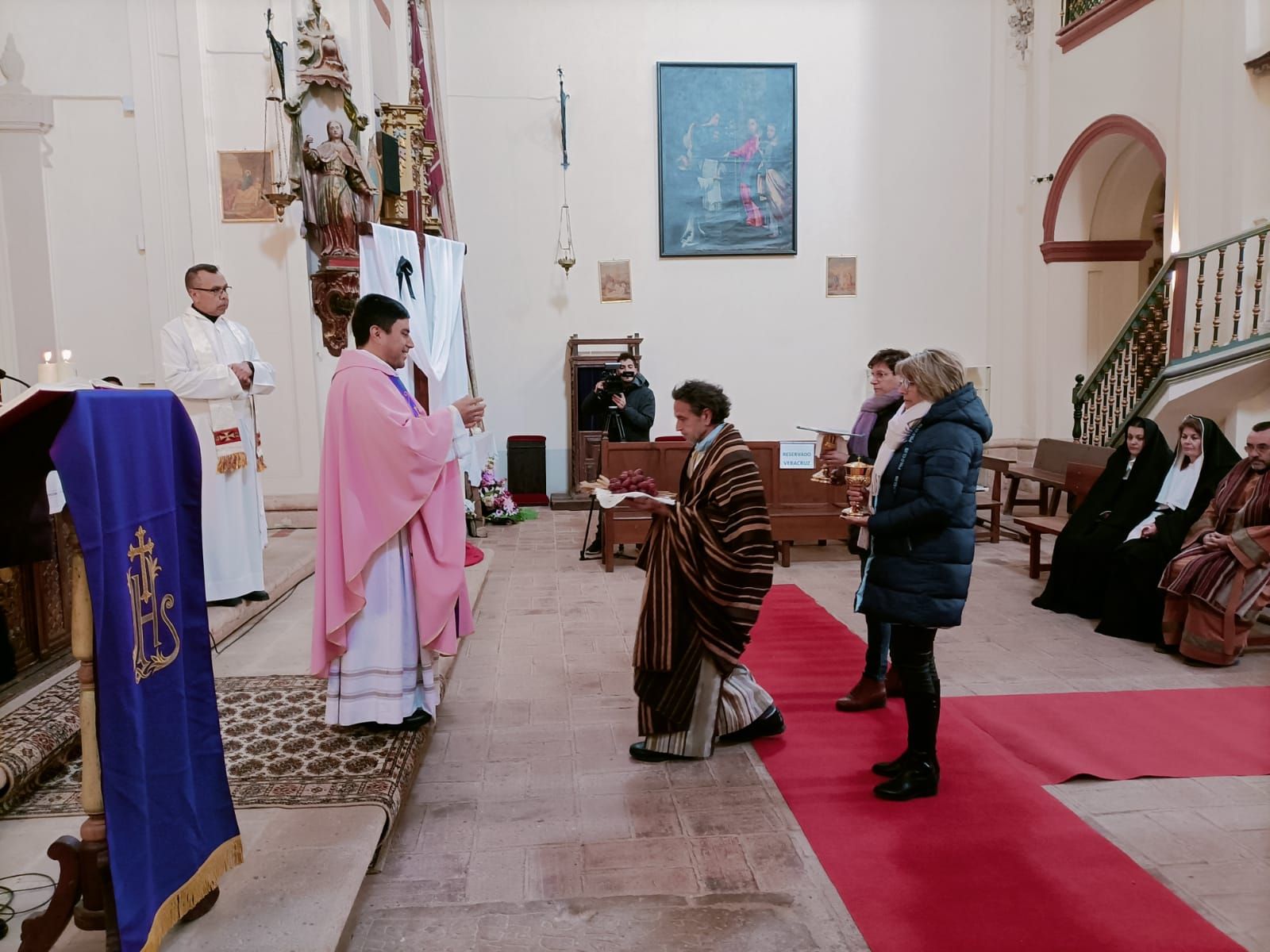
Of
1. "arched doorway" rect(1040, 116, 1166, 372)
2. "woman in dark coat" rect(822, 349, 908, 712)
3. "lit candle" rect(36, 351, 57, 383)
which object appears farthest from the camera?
"arched doorway" rect(1040, 116, 1166, 372)

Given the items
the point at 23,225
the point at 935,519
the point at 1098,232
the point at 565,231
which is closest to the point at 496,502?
the point at 565,231

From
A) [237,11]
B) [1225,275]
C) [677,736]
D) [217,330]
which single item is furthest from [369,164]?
[1225,275]

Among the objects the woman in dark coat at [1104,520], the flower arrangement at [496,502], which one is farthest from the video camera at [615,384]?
the woman in dark coat at [1104,520]

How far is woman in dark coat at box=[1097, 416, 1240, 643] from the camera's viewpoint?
526 cm

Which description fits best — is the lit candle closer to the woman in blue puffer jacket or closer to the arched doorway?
the woman in blue puffer jacket

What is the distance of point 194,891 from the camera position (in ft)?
6.89

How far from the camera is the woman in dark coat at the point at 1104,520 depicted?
573cm

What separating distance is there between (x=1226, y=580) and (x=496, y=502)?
6761 mm

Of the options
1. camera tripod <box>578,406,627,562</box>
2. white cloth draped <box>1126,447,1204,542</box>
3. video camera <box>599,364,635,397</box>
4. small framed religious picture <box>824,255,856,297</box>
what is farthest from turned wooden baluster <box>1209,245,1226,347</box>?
camera tripod <box>578,406,627,562</box>

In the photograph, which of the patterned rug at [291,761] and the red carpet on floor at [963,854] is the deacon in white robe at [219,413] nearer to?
the patterned rug at [291,761]

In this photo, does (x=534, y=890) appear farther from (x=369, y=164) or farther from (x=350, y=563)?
(x=369, y=164)

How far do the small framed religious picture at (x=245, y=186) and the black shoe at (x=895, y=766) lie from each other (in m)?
5.52

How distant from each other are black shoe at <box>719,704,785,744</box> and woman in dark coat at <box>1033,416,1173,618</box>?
2.99m

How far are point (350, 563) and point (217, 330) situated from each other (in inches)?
90.8
